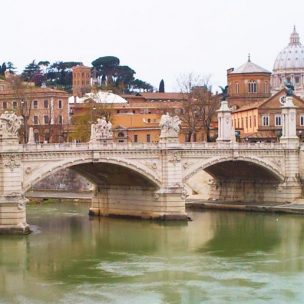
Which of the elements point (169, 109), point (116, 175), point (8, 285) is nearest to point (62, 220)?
point (116, 175)

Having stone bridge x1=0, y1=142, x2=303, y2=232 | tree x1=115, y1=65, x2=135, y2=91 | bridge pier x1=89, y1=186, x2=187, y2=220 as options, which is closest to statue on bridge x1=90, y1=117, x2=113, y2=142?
stone bridge x1=0, y1=142, x2=303, y2=232

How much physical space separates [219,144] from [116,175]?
16.3 feet

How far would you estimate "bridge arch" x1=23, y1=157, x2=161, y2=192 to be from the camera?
38.9m

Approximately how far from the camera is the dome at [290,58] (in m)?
108

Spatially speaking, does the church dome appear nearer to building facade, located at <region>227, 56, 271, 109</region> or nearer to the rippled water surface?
building facade, located at <region>227, 56, 271, 109</region>

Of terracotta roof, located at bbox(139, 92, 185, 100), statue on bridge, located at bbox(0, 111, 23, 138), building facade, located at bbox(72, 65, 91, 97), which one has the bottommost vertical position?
statue on bridge, located at bbox(0, 111, 23, 138)

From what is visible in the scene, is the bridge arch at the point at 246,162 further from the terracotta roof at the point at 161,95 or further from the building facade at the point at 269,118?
the terracotta roof at the point at 161,95

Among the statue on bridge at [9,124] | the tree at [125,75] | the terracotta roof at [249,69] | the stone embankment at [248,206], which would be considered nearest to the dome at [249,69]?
the terracotta roof at [249,69]

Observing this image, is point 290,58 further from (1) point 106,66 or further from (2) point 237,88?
(2) point 237,88

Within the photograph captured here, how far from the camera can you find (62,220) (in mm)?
Result: 44781

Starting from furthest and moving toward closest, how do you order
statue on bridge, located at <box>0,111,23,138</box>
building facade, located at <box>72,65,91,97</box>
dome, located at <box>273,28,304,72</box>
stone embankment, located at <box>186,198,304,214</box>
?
dome, located at <box>273,28,304,72</box> < building facade, located at <box>72,65,91,97</box> < stone embankment, located at <box>186,198,304,214</box> < statue on bridge, located at <box>0,111,23,138</box>

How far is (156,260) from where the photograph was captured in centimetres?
3350

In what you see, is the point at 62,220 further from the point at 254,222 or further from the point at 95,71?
the point at 95,71

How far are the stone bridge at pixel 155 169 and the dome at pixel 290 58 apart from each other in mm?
58871
